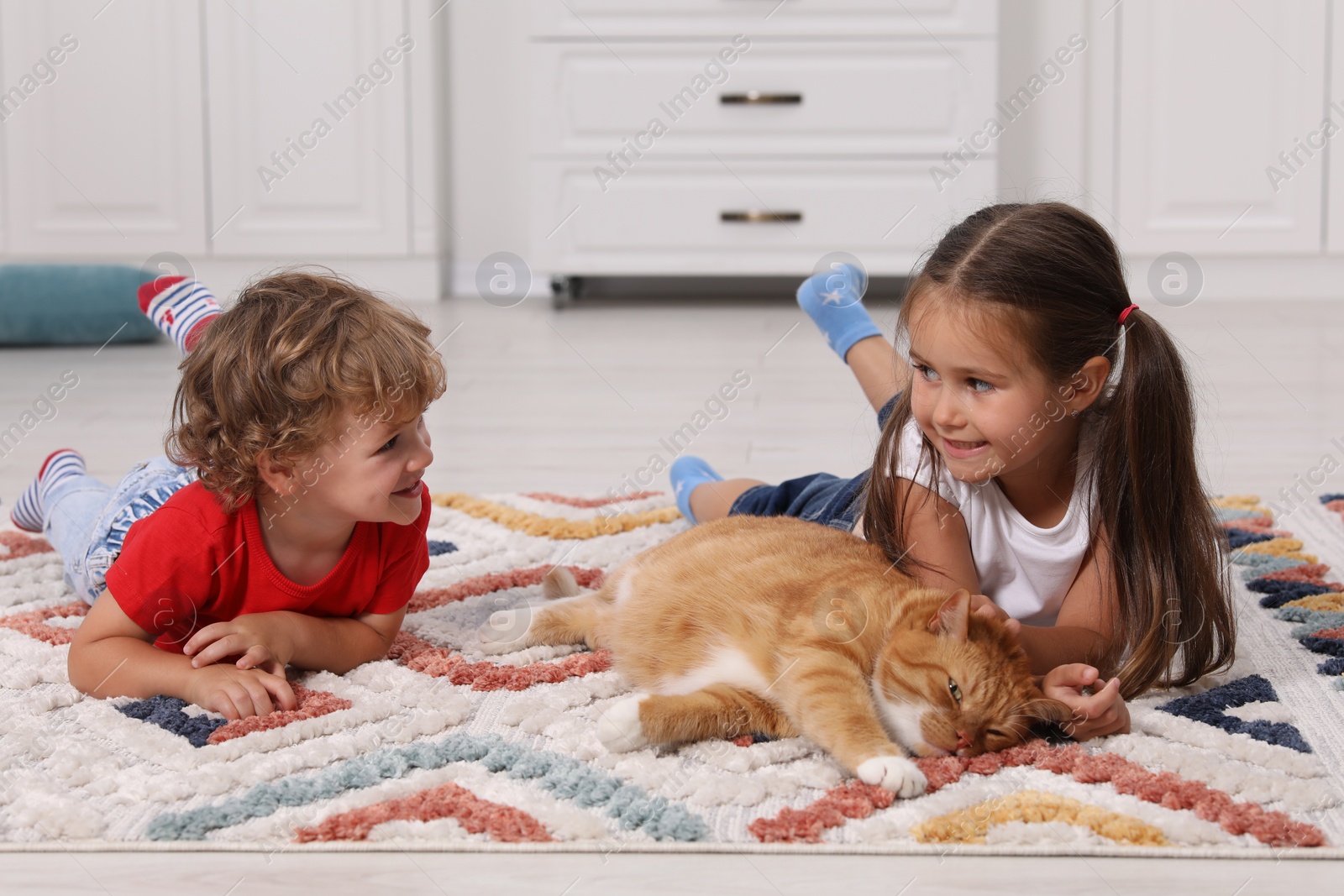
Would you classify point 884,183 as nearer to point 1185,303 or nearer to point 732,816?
point 1185,303

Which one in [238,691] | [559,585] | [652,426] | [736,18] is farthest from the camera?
[736,18]

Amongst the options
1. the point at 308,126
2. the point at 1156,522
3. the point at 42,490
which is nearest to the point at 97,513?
the point at 42,490

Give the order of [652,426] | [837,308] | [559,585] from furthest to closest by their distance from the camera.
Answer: [652,426] → [837,308] → [559,585]

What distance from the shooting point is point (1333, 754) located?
987 millimetres

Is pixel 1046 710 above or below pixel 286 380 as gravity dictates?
below

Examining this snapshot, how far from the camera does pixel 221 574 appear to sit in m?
1.16

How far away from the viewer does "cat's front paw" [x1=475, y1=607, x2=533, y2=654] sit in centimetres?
123

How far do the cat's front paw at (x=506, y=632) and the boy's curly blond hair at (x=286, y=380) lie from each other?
0.80ft

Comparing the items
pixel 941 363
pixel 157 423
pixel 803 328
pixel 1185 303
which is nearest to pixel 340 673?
pixel 941 363

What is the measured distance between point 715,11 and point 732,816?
3.05 m

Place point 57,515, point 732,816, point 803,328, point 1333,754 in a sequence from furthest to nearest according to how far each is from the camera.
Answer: point 803,328
point 57,515
point 1333,754
point 732,816

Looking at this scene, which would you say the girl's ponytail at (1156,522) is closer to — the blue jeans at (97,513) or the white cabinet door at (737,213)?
the blue jeans at (97,513)

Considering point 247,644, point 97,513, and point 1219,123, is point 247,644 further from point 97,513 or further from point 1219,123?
point 1219,123

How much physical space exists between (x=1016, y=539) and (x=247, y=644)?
0.72 m
